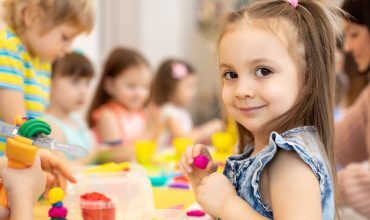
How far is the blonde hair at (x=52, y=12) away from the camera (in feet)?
4.92

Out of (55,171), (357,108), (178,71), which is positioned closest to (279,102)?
(55,171)

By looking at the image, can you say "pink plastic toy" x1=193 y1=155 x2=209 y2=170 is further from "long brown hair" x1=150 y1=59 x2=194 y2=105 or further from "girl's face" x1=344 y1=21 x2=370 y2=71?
"long brown hair" x1=150 y1=59 x2=194 y2=105

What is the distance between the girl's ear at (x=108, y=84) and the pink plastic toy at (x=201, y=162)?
71.5 inches

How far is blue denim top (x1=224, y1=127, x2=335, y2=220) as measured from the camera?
2.87ft

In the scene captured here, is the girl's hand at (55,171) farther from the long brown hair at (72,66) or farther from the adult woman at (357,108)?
the long brown hair at (72,66)

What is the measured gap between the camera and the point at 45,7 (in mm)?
1502

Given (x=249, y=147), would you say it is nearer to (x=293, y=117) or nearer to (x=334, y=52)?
(x=293, y=117)

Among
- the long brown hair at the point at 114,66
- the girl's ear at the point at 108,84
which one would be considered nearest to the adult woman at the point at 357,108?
the long brown hair at the point at 114,66

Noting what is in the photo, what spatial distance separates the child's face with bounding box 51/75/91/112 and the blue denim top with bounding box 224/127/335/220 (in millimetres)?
1456

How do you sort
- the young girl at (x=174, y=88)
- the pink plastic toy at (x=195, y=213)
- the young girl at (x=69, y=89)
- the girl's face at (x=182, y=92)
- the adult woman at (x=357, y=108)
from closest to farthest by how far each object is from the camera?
the pink plastic toy at (x=195, y=213) → the adult woman at (x=357, y=108) → the young girl at (x=69, y=89) → the young girl at (x=174, y=88) → the girl's face at (x=182, y=92)

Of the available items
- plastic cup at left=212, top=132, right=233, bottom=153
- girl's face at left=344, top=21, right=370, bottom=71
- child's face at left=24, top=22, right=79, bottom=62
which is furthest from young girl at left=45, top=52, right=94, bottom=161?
A: girl's face at left=344, top=21, right=370, bottom=71

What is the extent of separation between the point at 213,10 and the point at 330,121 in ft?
13.3

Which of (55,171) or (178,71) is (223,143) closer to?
(55,171)

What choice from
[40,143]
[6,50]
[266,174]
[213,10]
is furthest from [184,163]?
[213,10]
